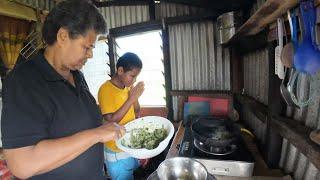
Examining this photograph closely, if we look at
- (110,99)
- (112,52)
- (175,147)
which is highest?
(112,52)

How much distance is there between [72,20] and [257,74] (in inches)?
77.0

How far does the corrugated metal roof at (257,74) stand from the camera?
88.1 inches

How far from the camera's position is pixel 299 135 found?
126cm

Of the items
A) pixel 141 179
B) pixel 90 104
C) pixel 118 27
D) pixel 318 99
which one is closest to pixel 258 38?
pixel 318 99

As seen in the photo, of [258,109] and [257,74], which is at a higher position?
[257,74]

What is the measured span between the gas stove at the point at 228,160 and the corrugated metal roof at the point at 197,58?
166cm

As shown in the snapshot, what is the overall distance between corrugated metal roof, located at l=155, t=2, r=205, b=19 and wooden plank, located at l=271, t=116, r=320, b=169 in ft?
7.44

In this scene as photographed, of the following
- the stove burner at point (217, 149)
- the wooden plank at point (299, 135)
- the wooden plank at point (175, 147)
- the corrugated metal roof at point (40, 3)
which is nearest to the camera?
the wooden plank at point (299, 135)

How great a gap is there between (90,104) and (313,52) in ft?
3.71

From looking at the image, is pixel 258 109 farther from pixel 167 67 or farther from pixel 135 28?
pixel 135 28

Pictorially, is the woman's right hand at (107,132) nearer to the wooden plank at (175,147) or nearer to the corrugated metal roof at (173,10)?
the wooden plank at (175,147)

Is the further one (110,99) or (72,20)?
(110,99)

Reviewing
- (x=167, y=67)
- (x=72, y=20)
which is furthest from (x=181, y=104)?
(x=72, y=20)

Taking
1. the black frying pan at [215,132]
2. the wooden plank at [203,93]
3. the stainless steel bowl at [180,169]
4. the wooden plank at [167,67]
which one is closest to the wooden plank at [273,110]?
the black frying pan at [215,132]
